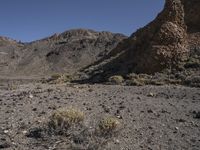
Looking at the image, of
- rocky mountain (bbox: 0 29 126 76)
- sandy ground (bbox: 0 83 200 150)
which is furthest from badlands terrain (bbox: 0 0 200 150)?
rocky mountain (bbox: 0 29 126 76)

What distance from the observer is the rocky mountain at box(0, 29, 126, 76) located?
89.9m

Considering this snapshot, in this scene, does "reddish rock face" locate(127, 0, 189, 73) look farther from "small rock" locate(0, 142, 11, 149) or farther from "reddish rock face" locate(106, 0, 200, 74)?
"small rock" locate(0, 142, 11, 149)

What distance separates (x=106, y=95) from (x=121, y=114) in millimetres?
4470

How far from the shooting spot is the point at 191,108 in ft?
45.5

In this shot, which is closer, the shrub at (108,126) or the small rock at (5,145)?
the small rock at (5,145)

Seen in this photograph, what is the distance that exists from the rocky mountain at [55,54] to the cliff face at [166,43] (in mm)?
56561

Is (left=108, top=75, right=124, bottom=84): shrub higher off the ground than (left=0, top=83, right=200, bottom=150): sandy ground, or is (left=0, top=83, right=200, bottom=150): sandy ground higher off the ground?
(left=108, top=75, right=124, bottom=84): shrub

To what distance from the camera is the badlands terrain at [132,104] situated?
9977 mm

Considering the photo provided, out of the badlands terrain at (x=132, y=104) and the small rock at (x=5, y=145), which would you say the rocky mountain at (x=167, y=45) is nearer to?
the badlands terrain at (x=132, y=104)

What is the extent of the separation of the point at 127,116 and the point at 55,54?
285 feet

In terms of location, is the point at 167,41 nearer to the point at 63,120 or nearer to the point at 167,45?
the point at 167,45

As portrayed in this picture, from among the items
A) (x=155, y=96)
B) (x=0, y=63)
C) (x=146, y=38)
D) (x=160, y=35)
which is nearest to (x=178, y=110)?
(x=155, y=96)

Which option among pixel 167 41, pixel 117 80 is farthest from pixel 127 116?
pixel 167 41

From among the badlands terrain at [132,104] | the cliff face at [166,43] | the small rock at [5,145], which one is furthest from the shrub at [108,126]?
the cliff face at [166,43]
